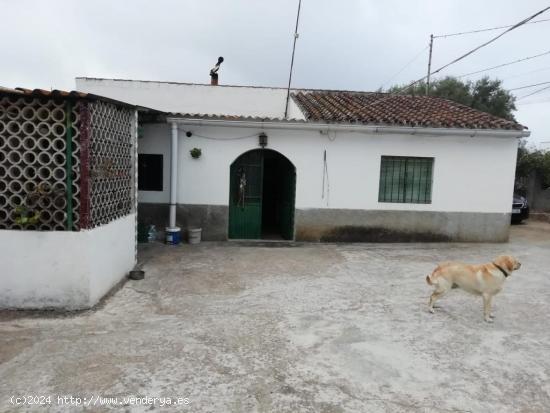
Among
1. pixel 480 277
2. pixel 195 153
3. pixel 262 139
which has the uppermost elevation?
pixel 262 139

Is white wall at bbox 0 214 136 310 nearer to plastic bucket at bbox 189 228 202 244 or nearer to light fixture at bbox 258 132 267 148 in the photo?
plastic bucket at bbox 189 228 202 244

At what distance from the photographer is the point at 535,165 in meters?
17.0

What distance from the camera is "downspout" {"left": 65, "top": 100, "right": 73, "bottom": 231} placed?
16.9 ft

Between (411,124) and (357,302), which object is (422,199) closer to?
(411,124)

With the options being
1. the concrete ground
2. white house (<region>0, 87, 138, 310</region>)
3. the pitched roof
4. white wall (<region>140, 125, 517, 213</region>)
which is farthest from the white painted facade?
white house (<region>0, 87, 138, 310</region>)

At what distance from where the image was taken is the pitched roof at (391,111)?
1009cm

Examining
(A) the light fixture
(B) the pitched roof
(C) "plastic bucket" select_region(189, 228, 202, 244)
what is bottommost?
(C) "plastic bucket" select_region(189, 228, 202, 244)

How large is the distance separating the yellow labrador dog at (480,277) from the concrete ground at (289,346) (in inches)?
16.3

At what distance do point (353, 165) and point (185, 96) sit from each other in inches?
299

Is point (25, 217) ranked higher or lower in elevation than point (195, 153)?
lower

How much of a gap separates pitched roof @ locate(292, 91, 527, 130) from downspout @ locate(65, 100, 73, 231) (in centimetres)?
600

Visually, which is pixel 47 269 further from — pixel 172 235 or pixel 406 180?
pixel 406 180

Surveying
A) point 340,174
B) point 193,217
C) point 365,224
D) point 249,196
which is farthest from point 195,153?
point 365,224

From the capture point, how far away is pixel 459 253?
9508 millimetres
